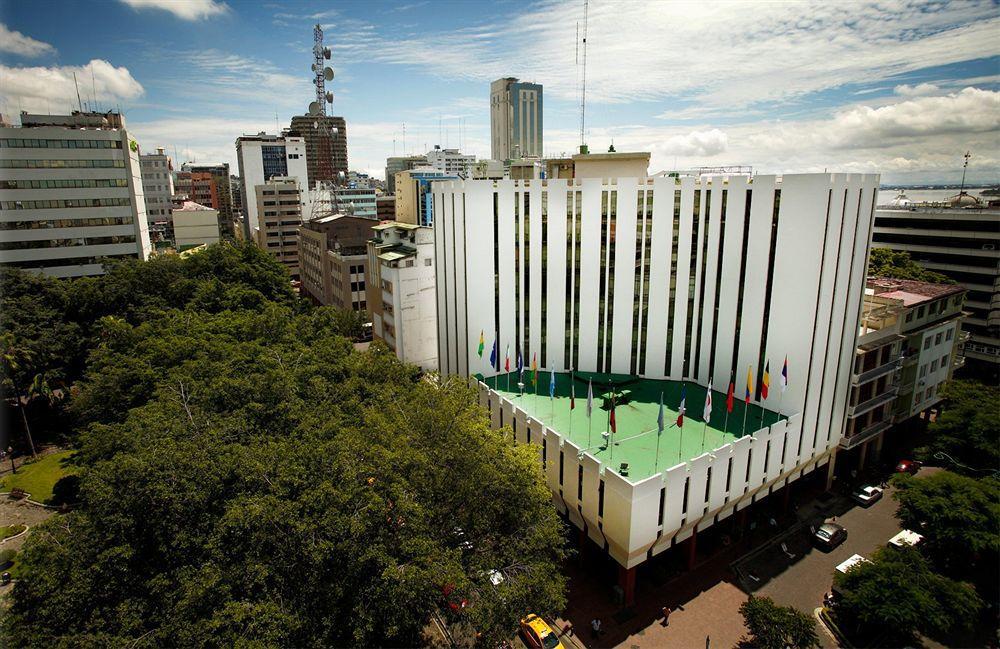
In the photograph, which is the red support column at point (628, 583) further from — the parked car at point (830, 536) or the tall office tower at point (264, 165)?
the tall office tower at point (264, 165)

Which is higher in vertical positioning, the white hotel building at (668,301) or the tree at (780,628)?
the white hotel building at (668,301)

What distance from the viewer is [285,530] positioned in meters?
23.2

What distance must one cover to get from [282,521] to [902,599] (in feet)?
102

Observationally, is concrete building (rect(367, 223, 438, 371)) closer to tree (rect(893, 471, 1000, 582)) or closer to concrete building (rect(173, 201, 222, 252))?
tree (rect(893, 471, 1000, 582))

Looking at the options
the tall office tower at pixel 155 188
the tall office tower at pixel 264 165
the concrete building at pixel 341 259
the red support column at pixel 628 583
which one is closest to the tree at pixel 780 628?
the red support column at pixel 628 583

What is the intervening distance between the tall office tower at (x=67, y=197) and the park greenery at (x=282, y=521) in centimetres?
4752

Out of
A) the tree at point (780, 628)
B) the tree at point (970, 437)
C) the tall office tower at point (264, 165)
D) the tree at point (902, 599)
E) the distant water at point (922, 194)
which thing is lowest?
the tree at point (780, 628)

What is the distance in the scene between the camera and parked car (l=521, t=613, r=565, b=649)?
98.7 feet

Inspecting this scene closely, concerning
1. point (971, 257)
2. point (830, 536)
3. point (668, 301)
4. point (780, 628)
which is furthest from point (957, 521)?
point (971, 257)

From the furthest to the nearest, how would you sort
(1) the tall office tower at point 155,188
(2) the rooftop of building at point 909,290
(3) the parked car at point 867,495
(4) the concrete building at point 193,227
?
(1) the tall office tower at point 155,188 → (4) the concrete building at point 193,227 → (2) the rooftop of building at point 909,290 → (3) the parked car at point 867,495

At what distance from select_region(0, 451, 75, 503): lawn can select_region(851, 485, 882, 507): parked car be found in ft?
207

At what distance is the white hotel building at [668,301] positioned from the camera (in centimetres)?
3434

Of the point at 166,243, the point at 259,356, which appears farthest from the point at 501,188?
the point at 166,243

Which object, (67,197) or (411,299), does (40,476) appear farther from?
(67,197)
